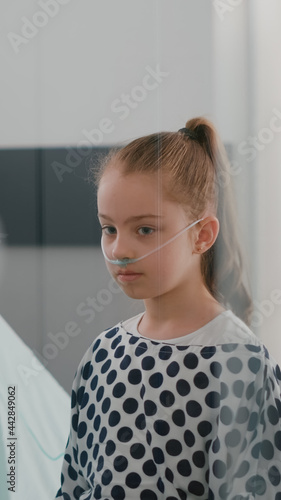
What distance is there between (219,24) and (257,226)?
363 mm

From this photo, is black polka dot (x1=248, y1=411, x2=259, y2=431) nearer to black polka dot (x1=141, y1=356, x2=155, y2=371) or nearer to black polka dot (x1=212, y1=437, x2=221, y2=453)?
black polka dot (x1=212, y1=437, x2=221, y2=453)

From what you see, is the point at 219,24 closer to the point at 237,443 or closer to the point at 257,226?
the point at 257,226

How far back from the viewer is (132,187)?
4.46 ft

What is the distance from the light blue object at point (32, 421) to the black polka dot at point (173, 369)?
0.24 metres

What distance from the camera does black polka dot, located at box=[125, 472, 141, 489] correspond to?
4.40 ft

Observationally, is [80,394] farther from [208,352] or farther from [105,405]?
[208,352]

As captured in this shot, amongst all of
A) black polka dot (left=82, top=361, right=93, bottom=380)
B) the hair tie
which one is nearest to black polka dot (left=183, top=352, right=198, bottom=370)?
black polka dot (left=82, top=361, right=93, bottom=380)

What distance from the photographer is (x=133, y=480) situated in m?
1.34

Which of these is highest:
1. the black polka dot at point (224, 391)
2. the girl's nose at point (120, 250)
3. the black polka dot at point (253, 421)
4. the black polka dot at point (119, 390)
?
the girl's nose at point (120, 250)

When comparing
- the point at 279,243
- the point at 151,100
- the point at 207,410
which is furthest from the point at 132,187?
the point at 207,410

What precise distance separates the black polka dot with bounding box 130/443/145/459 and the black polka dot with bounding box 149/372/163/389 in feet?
0.35

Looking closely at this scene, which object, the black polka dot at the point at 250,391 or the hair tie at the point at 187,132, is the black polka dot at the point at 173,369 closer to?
the black polka dot at the point at 250,391

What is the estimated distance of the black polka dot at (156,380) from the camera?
4.41 ft

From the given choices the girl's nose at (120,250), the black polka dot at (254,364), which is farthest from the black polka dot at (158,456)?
the girl's nose at (120,250)
